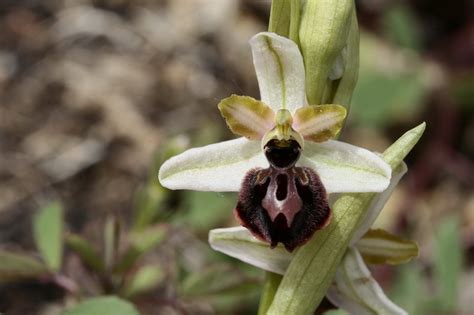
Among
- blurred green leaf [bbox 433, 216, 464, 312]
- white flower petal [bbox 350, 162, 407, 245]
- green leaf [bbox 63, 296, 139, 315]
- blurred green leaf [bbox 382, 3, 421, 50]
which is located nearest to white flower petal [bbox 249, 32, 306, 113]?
white flower petal [bbox 350, 162, 407, 245]

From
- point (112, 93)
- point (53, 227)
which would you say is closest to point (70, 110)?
point (112, 93)

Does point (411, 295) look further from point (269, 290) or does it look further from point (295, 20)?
point (295, 20)

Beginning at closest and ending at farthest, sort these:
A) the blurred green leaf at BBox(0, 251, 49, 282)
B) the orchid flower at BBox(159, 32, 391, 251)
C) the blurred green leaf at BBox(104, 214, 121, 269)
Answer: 1. the orchid flower at BBox(159, 32, 391, 251)
2. the blurred green leaf at BBox(0, 251, 49, 282)
3. the blurred green leaf at BBox(104, 214, 121, 269)

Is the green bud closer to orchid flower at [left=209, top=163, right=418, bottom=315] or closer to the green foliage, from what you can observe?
orchid flower at [left=209, top=163, right=418, bottom=315]

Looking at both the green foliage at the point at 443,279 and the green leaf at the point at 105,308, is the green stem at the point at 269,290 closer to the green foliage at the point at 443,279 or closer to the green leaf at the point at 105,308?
the green leaf at the point at 105,308

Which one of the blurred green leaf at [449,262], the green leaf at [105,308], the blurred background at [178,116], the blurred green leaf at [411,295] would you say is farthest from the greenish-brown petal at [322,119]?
the blurred green leaf at [411,295]
